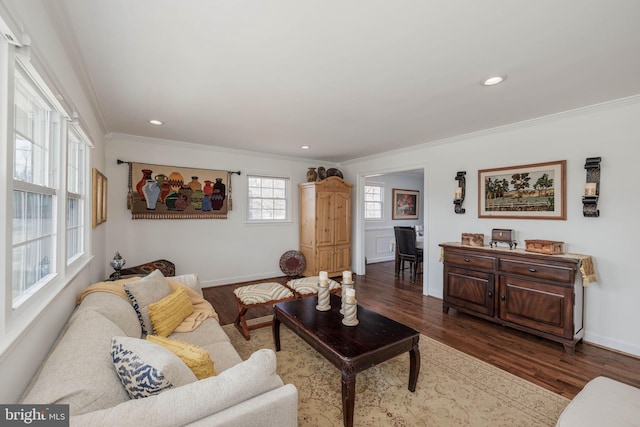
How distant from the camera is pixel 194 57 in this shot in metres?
2.01

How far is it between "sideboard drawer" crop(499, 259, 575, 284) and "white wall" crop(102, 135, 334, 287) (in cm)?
370

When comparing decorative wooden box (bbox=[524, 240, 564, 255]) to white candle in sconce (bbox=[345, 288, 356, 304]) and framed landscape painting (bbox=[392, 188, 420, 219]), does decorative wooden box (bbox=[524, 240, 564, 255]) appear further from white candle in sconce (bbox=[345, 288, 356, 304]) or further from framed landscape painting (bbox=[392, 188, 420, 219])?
framed landscape painting (bbox=[392, 188, 420, 219])

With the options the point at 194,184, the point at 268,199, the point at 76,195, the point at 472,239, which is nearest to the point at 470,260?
the point at 472,239

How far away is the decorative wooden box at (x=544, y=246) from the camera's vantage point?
2.95 meters

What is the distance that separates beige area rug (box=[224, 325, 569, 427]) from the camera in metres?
1.83

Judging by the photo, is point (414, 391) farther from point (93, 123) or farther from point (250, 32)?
point (93, 123)

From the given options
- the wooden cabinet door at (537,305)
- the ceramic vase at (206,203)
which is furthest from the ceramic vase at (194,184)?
the wooden cabinet door at (537,305)

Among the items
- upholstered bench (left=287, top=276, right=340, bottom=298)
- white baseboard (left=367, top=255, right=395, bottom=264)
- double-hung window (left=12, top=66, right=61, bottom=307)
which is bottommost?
white baseboard (left=367, top=255, right=395, bottom=264)

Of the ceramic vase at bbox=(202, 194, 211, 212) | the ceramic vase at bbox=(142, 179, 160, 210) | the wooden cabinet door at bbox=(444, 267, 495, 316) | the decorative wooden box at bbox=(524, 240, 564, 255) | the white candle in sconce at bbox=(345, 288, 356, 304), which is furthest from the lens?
the ceramic vase at bbox=(202, 194, 211, 212)

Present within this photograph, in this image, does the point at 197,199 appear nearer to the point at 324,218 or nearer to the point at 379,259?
the point at 324,218

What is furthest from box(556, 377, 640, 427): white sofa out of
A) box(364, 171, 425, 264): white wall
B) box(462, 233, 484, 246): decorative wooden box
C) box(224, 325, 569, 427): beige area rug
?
box(364, 171, 425, 264): white wall

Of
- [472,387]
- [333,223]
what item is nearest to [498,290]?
[472,387]

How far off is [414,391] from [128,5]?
304cm

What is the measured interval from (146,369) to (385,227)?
6717mm
